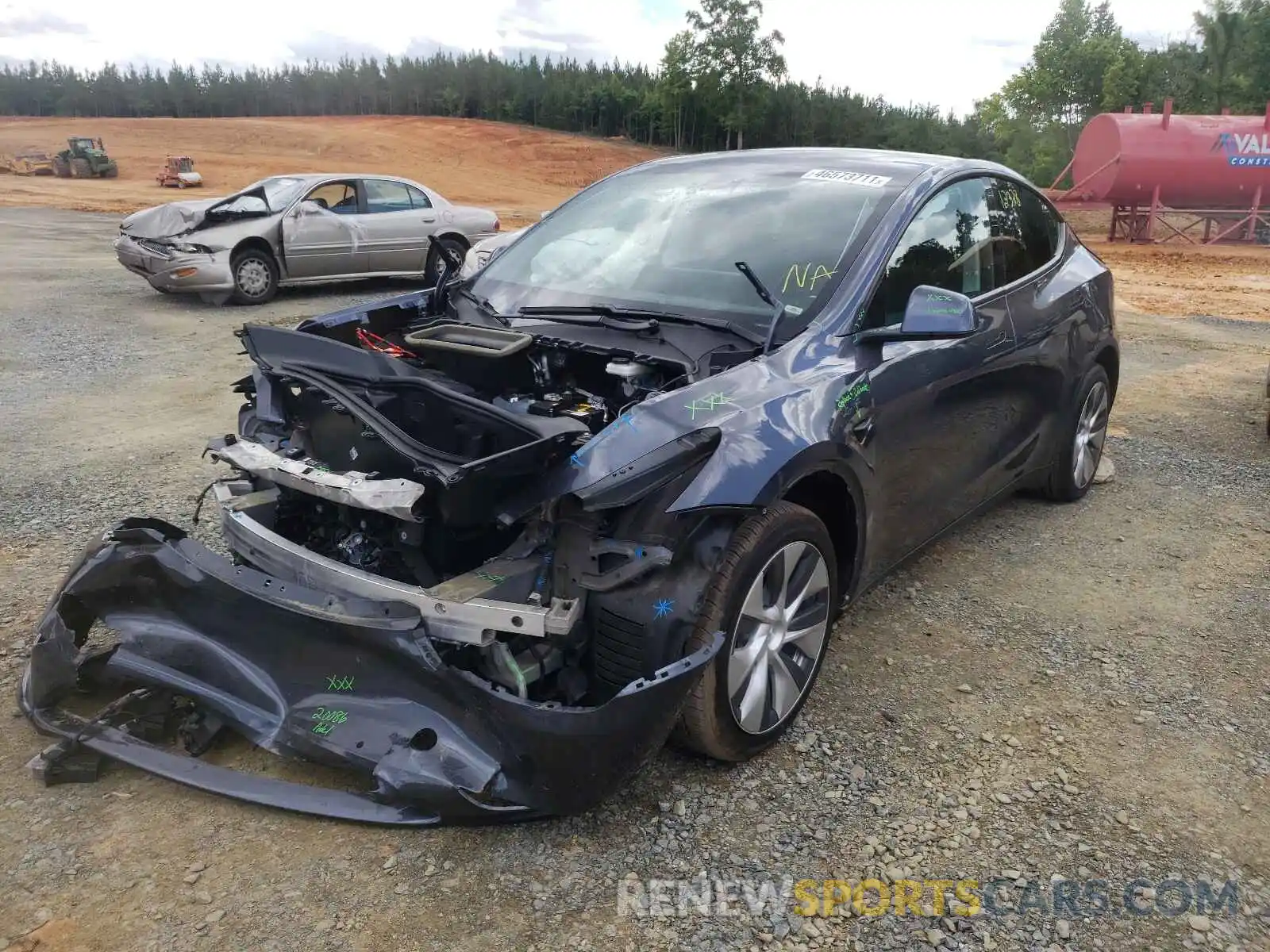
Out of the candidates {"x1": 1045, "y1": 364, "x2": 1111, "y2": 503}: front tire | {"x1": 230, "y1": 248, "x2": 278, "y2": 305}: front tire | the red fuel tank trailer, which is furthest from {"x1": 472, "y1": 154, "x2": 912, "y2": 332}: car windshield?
the red fuel tank trailer

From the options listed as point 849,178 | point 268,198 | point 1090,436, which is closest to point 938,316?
point 849,178

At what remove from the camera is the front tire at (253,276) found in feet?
35.8

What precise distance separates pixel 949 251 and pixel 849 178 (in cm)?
50

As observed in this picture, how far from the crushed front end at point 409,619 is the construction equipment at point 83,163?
35076mm

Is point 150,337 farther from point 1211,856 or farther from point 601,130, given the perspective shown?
point 601,130

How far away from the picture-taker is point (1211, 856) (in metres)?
2.59

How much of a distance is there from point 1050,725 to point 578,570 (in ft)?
5.92

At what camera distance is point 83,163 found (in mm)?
31891

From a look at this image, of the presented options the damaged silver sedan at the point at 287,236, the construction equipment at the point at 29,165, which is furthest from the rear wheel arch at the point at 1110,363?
the construction equipment at the point at 29,165

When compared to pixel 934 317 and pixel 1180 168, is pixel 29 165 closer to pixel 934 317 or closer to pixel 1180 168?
pixel 1180 168

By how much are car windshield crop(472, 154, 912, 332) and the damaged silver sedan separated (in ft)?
22.0

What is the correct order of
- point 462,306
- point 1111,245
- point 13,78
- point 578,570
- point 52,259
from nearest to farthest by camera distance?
point 578,570, point 462,306, point 52,259, point 1111,245, point 13,78

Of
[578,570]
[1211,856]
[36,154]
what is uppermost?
[36,154]

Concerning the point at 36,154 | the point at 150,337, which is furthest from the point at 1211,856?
the point at 36,154
